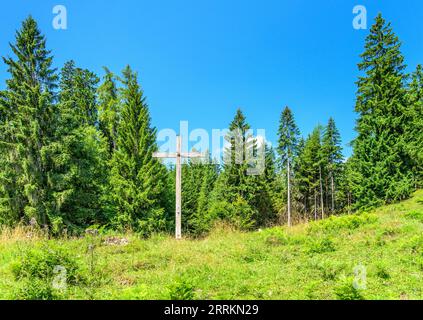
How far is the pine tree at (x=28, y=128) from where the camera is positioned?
58.0 ft

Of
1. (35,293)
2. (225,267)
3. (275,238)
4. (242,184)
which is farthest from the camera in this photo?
(242,184)

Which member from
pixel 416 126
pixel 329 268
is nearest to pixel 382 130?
pixel 416 126

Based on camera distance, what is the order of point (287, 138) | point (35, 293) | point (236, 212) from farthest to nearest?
Answer: point (287, 138) < point (236, 212) < point (35, 293)

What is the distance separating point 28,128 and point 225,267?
17.3 meters

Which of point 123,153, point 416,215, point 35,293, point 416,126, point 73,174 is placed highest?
point 416,126

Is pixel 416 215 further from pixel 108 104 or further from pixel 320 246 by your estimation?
pixel 108 104

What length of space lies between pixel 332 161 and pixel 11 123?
35.6 metres

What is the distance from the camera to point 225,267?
20.4 ft

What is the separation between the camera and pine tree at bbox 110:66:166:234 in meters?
21.6

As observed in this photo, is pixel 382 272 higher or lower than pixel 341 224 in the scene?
lower

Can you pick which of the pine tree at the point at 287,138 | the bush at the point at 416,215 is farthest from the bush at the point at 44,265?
the pine tree at the point at 287,138

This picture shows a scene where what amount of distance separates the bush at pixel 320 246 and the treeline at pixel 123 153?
13240mm
